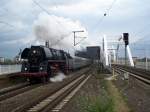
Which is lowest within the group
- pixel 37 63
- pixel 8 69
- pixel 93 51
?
pixel 8 69

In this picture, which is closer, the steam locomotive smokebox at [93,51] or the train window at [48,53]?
the train window at [48,53]

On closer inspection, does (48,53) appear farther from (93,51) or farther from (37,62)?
(93,51)

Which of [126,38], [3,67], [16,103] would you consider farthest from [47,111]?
[3,67]

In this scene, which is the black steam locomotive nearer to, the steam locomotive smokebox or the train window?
the train window

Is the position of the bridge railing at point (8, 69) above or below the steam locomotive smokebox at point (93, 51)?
below

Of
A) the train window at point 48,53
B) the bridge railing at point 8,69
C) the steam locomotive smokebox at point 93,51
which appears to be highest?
the steam locomotive smokebox at point 93,51

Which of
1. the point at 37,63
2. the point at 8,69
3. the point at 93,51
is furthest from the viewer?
the point at 93,51

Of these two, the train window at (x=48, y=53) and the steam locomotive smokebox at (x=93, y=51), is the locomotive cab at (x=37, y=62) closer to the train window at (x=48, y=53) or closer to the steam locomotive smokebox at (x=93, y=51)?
the train window at (x=48, y=53)

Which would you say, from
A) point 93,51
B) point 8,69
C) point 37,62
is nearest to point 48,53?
point 37,62

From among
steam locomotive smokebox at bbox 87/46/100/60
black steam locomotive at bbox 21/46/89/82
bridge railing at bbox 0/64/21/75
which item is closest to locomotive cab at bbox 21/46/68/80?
black steam locomotive at bbox 21/46/89/82

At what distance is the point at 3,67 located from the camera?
44.8 metres

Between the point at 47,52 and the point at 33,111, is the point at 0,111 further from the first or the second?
the point at 47,52

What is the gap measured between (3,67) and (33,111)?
90.9ft

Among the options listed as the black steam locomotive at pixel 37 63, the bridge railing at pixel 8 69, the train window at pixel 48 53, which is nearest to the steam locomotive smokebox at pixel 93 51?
the bridge railing at pixel 8 69
